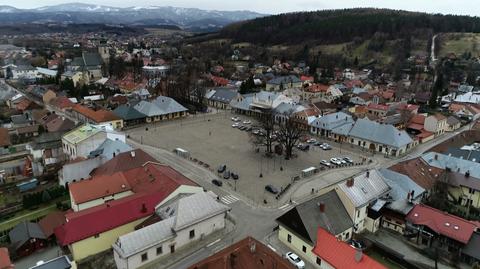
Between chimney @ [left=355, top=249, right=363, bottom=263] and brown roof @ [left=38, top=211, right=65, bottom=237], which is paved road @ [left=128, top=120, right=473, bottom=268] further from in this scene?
brown roof @ [left=38, top=211, right=65, bottom=237]

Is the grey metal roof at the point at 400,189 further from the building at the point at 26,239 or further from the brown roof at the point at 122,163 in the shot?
the building at the point at 26,239

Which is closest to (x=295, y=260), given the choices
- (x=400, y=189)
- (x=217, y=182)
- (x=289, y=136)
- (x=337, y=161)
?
(x=400, y=189)

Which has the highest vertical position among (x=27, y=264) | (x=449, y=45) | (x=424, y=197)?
(x=449, y=45)

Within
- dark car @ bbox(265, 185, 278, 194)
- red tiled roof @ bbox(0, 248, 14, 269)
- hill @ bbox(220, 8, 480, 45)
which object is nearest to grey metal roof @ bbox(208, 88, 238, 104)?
dark car @ bbox(265, 185, 278, 194)

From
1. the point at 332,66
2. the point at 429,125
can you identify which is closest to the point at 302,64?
the point at 332,66

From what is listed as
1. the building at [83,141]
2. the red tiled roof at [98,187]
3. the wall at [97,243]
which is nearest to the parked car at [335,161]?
the red tiled roof at [98,187]

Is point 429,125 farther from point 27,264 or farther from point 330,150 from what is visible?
point 27,264

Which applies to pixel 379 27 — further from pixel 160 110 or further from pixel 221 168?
pixel 221 168
